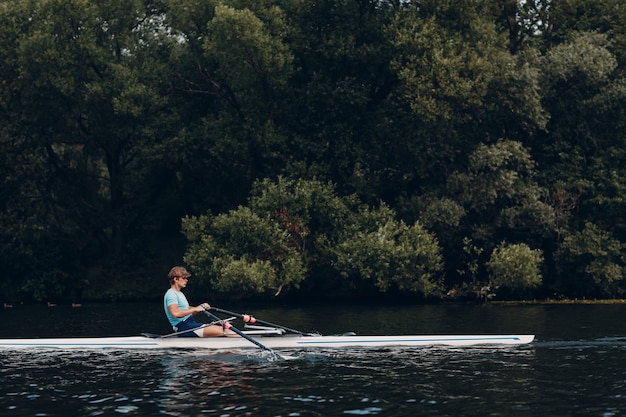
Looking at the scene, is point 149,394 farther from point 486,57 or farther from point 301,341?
point 486,57

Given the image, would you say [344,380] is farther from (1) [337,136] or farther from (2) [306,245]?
(1) [337,136]

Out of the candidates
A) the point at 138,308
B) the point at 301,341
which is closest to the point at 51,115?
the point at 138,308

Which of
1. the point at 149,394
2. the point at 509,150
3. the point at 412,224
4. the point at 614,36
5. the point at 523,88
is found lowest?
the point at 149,394

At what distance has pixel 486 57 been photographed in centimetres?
4428

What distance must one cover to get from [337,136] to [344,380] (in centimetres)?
2748

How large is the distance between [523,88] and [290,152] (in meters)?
11.9

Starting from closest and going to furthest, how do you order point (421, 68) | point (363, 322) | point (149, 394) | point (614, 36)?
1. point (149, 394)
2. point (363, 322)
3. point (421, 68)
4. point (614, 36)

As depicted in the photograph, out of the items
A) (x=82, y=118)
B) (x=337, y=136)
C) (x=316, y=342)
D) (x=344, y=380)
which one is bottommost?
(x=344, y=380)

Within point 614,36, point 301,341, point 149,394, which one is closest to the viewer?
point 149,394

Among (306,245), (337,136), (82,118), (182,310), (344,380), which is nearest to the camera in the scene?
(344,380)

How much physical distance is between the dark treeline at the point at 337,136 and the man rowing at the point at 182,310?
1492cm

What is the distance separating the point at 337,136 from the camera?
47.1m

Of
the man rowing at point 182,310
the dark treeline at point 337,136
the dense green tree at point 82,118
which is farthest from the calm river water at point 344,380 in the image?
the dense green tree at point 82,118

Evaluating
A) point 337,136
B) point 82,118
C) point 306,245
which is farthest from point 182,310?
point 82,118
